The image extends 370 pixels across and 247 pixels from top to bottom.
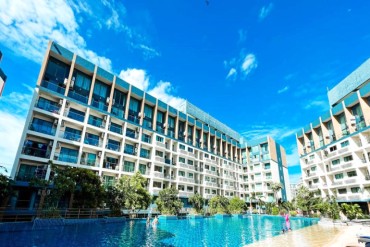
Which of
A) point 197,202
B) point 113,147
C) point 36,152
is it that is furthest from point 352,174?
point 36,152

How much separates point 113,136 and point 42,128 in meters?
11.2

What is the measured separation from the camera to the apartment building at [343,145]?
37531 mm

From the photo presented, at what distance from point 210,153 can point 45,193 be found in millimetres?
40519

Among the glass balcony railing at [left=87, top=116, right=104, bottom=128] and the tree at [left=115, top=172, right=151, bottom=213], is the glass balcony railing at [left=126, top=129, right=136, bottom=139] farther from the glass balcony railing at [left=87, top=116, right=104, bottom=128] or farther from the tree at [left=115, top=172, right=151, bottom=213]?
the tree at [left=115, top=172, right=151, bottom=213]

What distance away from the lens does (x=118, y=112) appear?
1524 inches

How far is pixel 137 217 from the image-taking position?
33.9 metres

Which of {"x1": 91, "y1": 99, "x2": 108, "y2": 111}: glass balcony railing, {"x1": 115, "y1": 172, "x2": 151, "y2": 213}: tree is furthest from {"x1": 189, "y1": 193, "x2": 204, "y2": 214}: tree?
{"x1": 91, "y1": 99, "x2": 108, "y2": 111}: glass balcony railing

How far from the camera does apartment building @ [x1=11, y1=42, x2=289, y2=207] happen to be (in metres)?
28.5

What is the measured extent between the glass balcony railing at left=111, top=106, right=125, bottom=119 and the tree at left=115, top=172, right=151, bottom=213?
→ 12.6 m

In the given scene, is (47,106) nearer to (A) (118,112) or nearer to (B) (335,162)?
(A) (118,112)

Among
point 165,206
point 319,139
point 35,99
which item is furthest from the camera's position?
point 319,139

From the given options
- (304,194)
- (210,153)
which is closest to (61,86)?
(210,153)

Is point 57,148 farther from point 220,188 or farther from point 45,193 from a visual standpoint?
point 220,188

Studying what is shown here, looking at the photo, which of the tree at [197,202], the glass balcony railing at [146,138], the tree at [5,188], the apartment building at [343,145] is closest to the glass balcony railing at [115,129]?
the glass balcony railing at [146,138]
